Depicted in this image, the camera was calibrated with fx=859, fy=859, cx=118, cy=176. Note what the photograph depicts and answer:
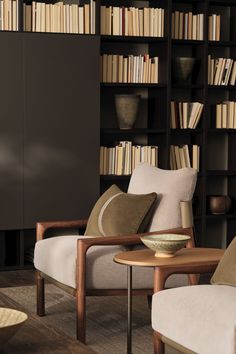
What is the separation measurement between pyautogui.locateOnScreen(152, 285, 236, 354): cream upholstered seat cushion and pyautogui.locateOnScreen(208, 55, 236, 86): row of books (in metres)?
4.12

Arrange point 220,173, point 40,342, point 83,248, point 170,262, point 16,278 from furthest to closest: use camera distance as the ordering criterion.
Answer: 1. point 220,173
2. point 16,278
3. point 83,248
4. point 170,262
5. point 40,342

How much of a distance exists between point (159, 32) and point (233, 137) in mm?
1222

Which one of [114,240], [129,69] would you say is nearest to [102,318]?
[114,240]

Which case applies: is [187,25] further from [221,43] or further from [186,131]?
[186,131]

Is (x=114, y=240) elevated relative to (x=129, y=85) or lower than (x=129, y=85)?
lower

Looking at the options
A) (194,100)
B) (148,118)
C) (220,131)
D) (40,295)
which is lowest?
(40,295)

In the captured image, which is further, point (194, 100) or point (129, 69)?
point (194, 100)

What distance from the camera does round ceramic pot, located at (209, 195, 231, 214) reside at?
24.8ft

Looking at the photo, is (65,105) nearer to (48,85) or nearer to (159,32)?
(48,85)

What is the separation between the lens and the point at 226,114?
762cm

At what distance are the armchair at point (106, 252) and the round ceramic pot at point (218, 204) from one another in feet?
7.51

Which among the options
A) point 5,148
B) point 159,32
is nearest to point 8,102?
point 5,148

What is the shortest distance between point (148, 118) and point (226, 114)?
27.6 inches

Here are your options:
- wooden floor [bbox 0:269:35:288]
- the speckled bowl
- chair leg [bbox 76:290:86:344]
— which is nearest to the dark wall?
wooden floor [bbox 0:269:35:288]
